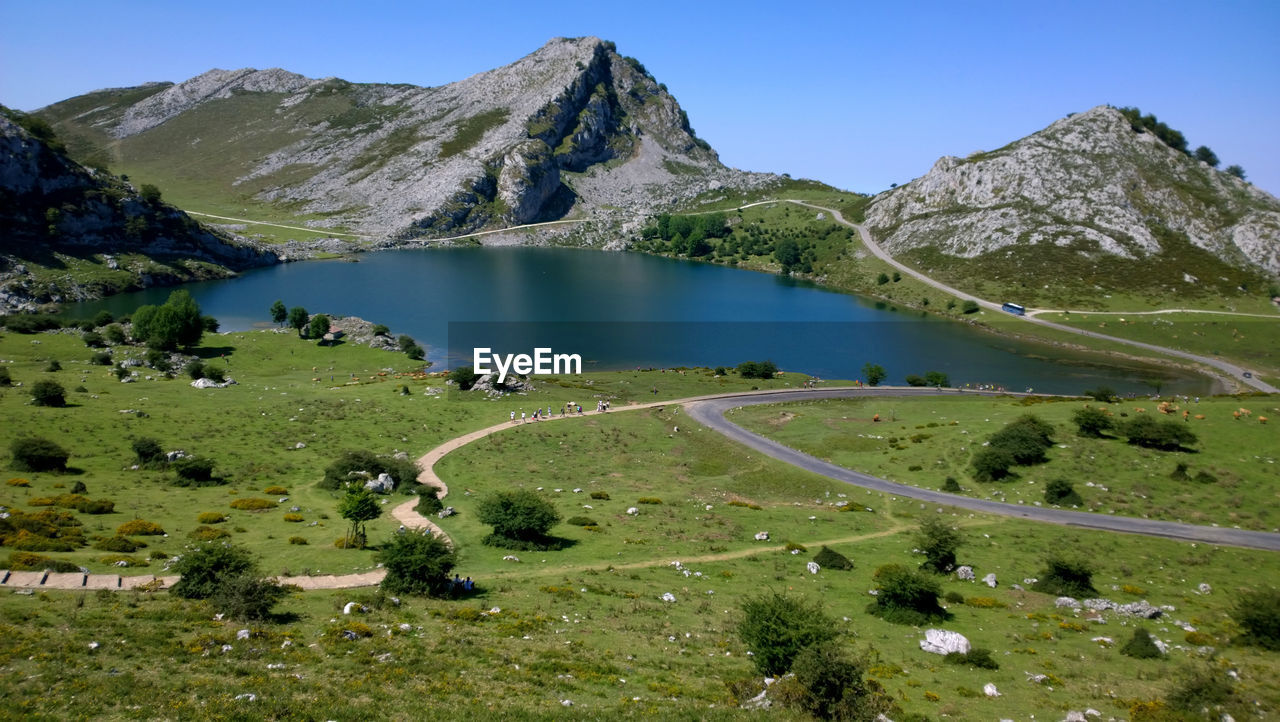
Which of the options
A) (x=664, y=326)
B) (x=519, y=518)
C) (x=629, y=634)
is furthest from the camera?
(x=664, y=326)

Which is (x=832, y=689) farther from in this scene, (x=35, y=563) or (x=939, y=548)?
(x=35, y=563)

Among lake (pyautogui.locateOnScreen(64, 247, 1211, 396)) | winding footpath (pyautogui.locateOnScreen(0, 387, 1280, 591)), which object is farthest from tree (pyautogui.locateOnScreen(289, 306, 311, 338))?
winding footpath (pyautogui.locateOnScreen(0, 387, 1280, 591))

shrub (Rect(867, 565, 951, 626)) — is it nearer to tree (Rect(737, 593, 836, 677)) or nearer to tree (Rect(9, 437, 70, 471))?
tree (Rect(737, 593, 836, 677))

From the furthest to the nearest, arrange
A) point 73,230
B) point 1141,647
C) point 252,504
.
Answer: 1. point 73,230
2. point 252,504
3. point 1141,647

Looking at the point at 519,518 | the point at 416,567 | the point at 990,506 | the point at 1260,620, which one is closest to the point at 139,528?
the point at 416,567

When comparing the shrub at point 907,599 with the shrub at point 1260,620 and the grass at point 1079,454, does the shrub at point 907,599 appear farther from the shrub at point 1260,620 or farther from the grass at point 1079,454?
the grass at point 1079,454

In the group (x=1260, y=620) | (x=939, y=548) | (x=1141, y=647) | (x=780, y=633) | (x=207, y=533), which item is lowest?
(x=207, y=533)

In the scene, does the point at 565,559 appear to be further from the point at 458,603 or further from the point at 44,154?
the point at 44,154

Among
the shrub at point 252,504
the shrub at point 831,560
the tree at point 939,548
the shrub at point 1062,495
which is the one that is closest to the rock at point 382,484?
the shrub at point 252,504
